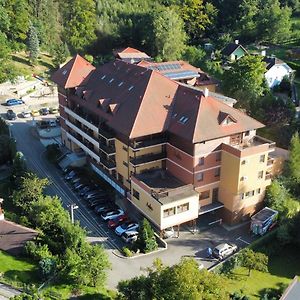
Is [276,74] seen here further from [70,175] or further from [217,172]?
[70,175]

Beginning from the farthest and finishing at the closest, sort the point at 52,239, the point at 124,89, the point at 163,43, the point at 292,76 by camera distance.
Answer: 1. the point at 163,43
2. the point at 292,76
3. the point at 124,89
4. the point at 52,239

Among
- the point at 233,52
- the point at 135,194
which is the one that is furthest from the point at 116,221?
the point at 233,52

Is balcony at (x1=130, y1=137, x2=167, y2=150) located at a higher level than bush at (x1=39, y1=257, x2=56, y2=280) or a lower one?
higher

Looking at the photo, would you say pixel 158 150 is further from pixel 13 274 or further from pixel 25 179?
pixel 13 274

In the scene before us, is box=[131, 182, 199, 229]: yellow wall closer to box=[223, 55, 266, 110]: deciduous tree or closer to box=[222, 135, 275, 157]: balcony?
box=[222, 135, 275, 157]: balcony

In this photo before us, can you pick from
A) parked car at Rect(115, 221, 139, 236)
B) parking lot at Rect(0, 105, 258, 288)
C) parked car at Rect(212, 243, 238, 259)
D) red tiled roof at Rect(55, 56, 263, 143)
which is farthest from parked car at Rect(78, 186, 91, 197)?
parked car at Rect(212, 243, 238, 259)

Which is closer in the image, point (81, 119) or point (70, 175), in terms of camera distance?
point (81, 119)

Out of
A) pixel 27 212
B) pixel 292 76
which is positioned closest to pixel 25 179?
pixel 27 212
